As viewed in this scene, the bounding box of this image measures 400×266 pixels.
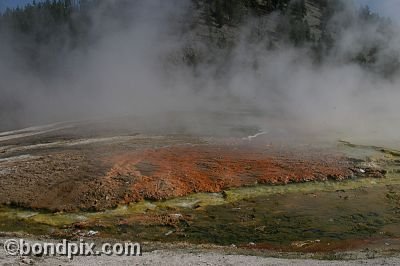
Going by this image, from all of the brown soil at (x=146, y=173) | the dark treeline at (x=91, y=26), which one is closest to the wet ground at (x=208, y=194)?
the brown soil at (x=146, y=173)

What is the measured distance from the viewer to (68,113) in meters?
37.2

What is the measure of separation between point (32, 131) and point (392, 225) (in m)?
21.6

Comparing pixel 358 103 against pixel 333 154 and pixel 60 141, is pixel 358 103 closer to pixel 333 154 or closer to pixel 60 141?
pixel 333 154

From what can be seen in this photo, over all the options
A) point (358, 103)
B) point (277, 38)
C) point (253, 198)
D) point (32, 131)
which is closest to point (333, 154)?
point (253, 198)

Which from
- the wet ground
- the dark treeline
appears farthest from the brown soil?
the dark treeline

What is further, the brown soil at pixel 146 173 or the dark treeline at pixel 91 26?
the dark treeline at pixel 91 26

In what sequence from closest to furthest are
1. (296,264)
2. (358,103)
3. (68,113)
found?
1. (296,264)
2. (68,113)
3. (358,103)

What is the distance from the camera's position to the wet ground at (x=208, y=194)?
13.3m

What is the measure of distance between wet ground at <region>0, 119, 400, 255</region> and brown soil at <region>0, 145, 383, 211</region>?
0.04 m

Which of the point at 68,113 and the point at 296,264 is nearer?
the point at 296,264

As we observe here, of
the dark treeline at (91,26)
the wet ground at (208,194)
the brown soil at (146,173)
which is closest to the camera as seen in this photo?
the wet ground at (208,194)

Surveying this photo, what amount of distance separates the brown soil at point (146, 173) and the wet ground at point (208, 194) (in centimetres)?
4

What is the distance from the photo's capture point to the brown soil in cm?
1576

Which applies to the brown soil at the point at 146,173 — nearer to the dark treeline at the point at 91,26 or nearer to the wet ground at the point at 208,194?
the wet ground at the point at 208,194
